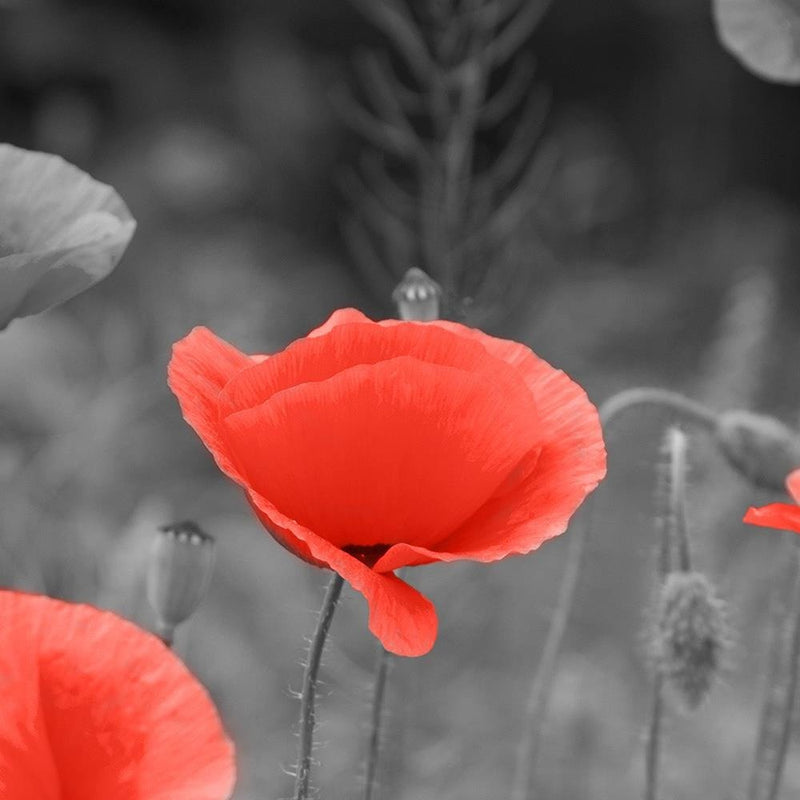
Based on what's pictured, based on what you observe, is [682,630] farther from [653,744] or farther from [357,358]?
[357,358]

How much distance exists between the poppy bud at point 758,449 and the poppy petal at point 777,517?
0.14 m

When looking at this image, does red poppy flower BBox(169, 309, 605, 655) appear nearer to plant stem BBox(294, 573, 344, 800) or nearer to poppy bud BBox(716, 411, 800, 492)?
plant stem BBox(294, 573, 344, 800)

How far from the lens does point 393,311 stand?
162cm

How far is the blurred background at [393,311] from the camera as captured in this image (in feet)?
3.47

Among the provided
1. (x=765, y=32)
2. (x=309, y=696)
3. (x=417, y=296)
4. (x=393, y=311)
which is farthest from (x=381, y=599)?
(x=393, y=311)

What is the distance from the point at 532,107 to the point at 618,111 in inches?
12.5

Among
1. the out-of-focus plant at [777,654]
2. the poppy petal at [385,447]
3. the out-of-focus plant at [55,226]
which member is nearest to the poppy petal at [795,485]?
the out-of-focus plant at [777,654]

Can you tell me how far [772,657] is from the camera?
59 centimetres

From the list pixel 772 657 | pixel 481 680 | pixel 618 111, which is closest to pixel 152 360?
pixel 481 680

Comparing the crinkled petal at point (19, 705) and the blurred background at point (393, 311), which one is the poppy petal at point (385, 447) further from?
the blurred background at point (393, 311)

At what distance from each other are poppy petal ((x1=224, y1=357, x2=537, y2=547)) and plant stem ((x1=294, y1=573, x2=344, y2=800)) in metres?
A: 0.03

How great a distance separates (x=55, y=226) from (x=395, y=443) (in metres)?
0.14

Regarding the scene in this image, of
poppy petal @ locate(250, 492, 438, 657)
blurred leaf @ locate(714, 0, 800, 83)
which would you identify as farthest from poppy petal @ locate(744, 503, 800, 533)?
blurred leaf @ locate(714, 0, 800, 83)

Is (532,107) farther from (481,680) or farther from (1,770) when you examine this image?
(1,770)
